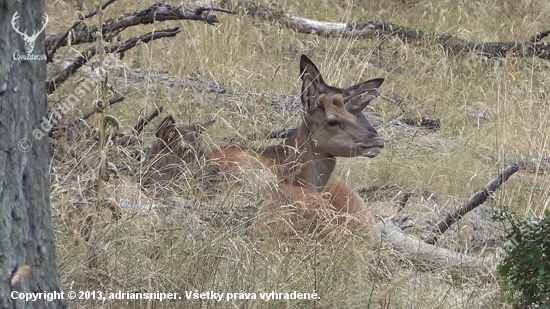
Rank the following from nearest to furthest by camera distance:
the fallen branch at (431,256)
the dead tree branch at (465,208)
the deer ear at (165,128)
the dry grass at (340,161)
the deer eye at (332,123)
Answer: the dry grass at (340,161)
the fallen branch at (431,256)
the dead tree branch at (465,208)
the deer ear at (165,128)
the deer eye at (332,123)

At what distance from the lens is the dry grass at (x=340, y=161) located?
418cm

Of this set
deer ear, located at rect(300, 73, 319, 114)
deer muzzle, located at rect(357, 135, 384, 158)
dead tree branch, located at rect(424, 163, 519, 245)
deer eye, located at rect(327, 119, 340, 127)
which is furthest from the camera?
deer ear, located at rect(300, 73, 319, 114)

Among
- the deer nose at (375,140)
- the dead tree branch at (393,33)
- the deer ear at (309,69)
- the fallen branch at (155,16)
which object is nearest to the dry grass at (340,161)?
the dead tree branch at (393,33)

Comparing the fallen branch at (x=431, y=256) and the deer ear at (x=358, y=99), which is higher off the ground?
the fallen branch at (x=431, y=256)

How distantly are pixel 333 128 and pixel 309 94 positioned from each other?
434 millimetres

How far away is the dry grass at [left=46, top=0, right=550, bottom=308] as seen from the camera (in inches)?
164

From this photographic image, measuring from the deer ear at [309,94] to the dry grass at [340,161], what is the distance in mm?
273

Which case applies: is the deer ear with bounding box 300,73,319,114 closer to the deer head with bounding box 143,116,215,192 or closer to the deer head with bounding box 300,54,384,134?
the deer head with bounding box 300,54,384,134

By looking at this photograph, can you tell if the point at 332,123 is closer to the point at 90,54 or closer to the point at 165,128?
the point at 165,128

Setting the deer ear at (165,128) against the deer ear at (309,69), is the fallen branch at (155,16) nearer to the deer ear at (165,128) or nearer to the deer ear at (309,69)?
the deer ear at (165,128)

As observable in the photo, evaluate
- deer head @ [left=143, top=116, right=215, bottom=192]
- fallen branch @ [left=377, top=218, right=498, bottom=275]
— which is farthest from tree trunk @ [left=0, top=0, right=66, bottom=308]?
deer head @ [left=143, top=116, right=215, bottom=192]

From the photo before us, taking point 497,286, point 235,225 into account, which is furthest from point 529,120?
point 235,225

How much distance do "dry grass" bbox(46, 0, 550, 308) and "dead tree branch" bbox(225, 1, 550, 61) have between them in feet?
0.38

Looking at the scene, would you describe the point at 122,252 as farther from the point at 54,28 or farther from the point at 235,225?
the point at 54,28
